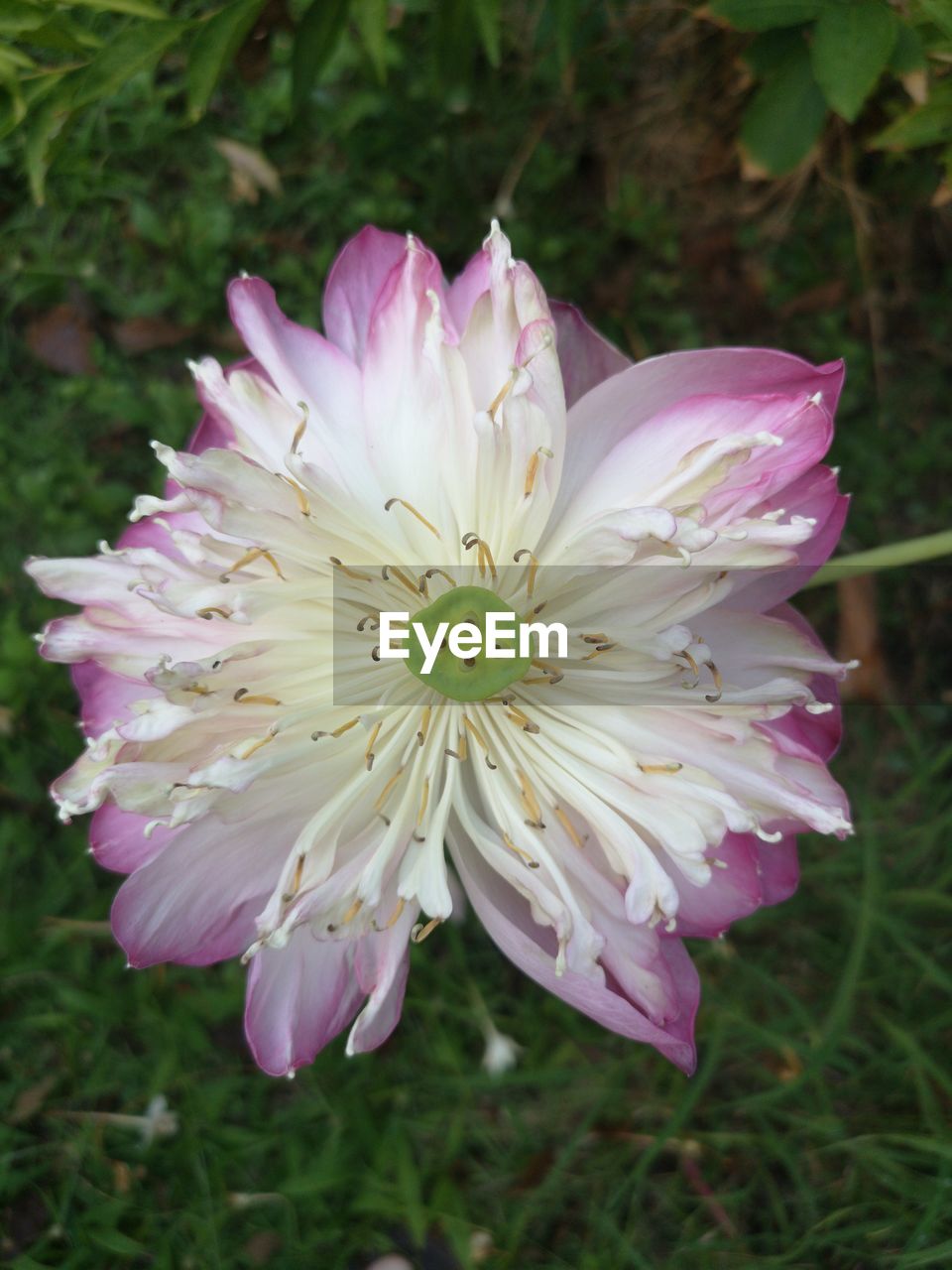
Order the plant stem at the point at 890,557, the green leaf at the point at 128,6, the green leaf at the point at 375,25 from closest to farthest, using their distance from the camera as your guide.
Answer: the green leaf at the point at 128,6 < the green leaf at the point at 375,25 < the plant stem at the point at 890,557

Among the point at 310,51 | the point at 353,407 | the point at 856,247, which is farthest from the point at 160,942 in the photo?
the point at 856,247

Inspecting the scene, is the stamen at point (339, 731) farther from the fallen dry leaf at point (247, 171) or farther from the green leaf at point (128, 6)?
the fallen dry leaf at point (247, 171)

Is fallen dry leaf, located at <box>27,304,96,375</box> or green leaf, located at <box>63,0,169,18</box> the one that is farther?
fallen dry leaf, located at <box>27,304,96,375</box>

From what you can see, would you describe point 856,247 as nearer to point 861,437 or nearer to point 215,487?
point 861,437

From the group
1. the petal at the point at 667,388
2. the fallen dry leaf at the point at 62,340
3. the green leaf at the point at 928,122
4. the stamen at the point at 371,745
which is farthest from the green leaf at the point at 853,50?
the fallen dry leaf at the point at 62,340

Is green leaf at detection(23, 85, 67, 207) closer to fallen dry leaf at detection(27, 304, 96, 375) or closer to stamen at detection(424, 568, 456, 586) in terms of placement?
stamen at detection(424, 568, 456, 586)

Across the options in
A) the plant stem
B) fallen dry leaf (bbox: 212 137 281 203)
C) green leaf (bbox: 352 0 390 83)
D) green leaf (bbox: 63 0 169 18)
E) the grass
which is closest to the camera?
green leaf (bbox: 63 0 169 18)

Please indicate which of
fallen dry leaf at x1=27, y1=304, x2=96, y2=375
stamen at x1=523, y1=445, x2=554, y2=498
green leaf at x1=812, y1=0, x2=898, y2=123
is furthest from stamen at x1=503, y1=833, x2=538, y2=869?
fallen dry leaf at x1=27, y1=304, x2=96, y2=375
